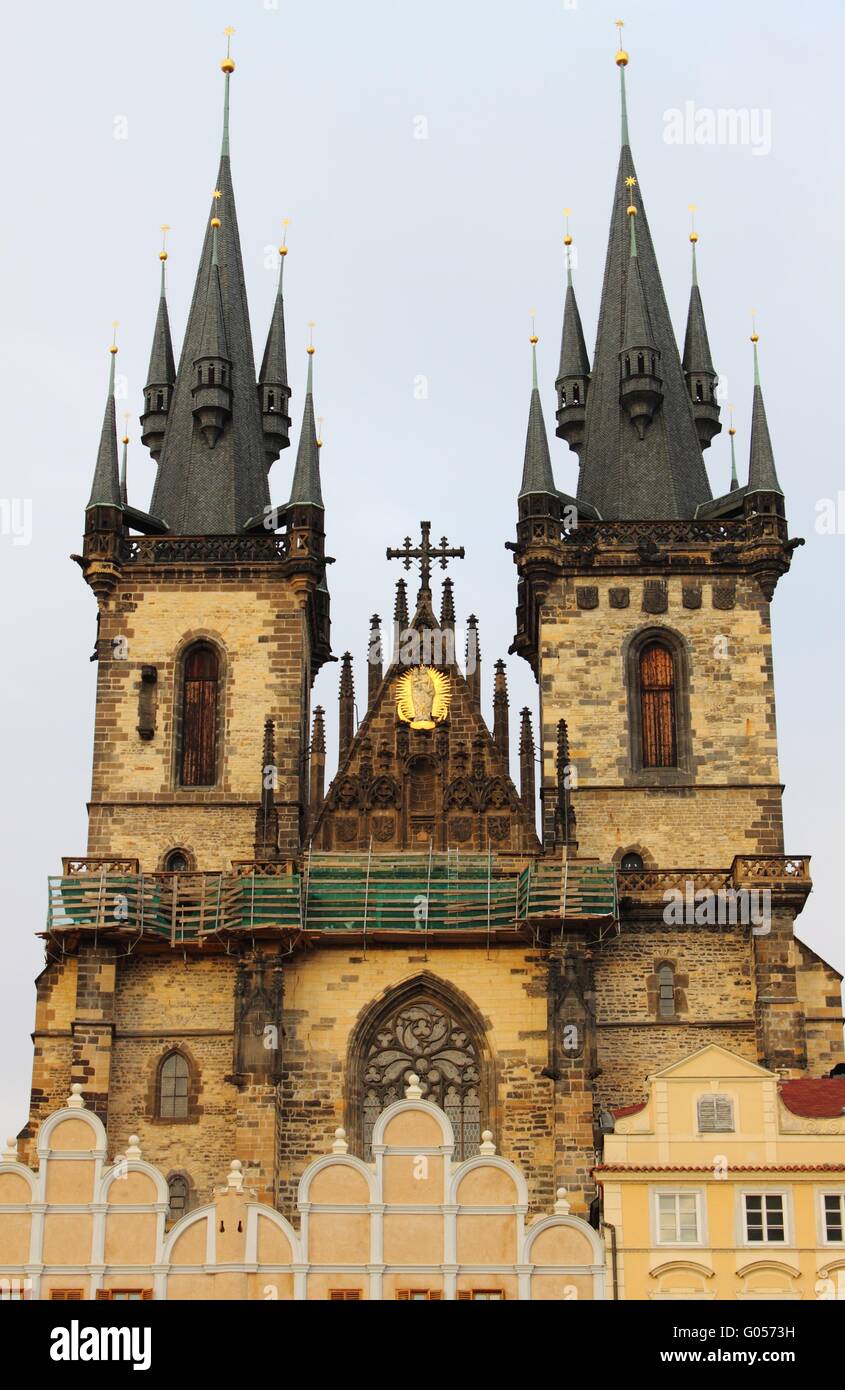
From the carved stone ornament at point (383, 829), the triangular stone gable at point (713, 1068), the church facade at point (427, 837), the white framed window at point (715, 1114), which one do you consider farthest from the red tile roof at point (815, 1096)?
the carved stone ornament at point (383, 829)

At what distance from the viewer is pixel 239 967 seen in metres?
42.8

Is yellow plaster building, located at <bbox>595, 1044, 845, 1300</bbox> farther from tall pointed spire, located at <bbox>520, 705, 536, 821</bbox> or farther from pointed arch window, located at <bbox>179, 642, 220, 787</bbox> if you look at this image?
pointed arch window, located at <bbox>179, 642, 220, 787</bbox>

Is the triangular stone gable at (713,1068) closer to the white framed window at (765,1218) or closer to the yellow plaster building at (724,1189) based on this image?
the yellow plaster building at (724,1189)

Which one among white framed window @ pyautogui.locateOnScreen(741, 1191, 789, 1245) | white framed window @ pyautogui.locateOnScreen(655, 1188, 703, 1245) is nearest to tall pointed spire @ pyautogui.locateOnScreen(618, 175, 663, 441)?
white framed window @ pyautogui.locateOnScreen(655, 1188, 703, 1245)

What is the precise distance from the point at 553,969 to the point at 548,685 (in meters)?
5.73

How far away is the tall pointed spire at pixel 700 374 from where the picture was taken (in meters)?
51.6

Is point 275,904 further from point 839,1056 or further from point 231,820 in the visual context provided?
point 839,1056

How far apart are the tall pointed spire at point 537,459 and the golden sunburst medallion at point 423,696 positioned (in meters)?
3.85

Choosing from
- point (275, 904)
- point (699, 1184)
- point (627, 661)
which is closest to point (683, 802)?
point (627, 661)

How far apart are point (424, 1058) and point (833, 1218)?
38.4 ft

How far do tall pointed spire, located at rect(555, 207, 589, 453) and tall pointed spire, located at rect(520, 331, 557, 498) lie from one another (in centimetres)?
245

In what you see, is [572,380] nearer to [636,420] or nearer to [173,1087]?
[636,420]

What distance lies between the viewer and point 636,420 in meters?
49.5

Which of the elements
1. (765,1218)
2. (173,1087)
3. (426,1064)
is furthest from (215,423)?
(765,1218)
